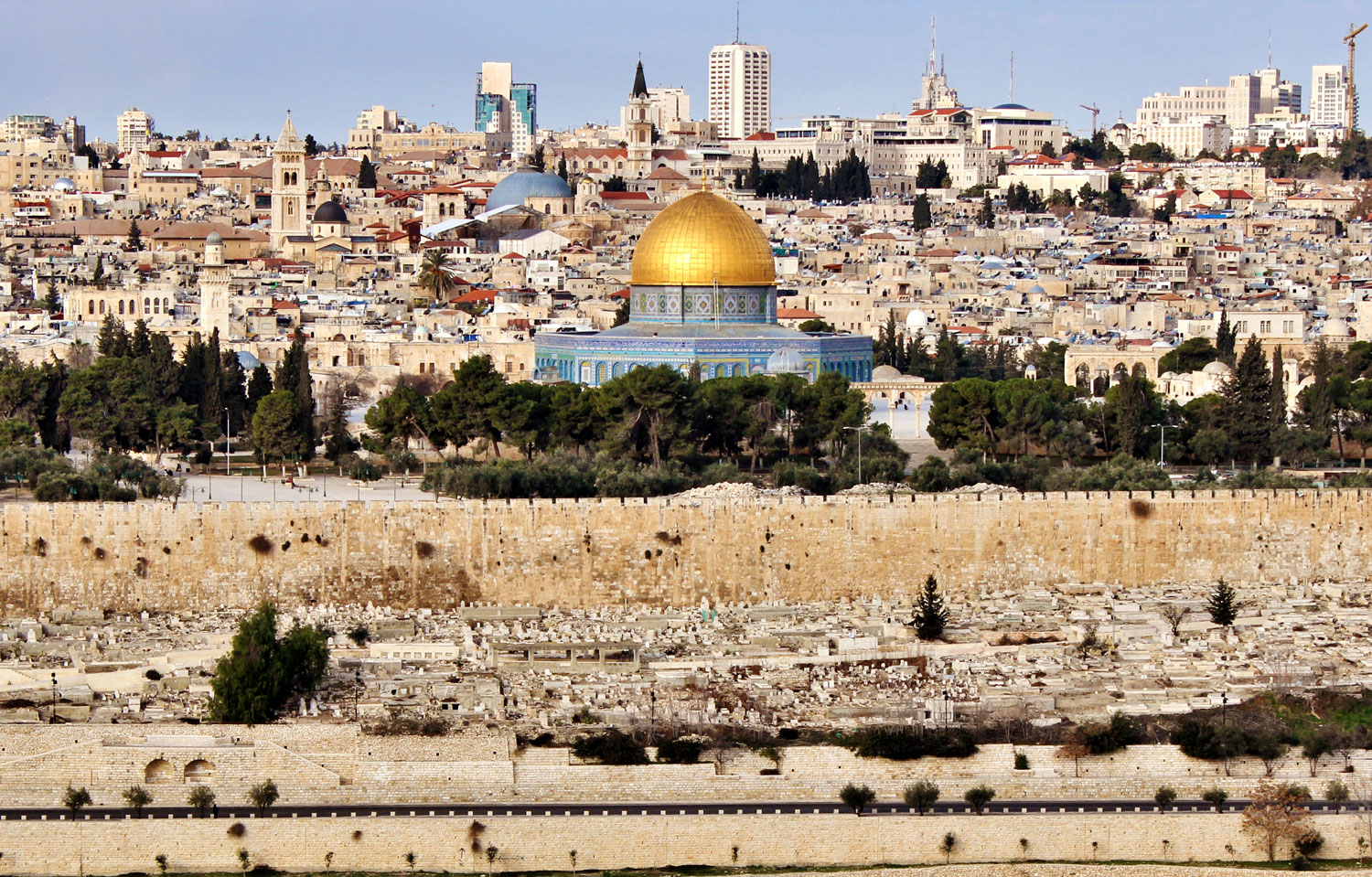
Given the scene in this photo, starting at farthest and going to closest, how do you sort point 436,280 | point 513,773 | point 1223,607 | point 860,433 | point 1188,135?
point 1188,135 → point 436,280 → point 860,433 → point 1223,607 → point 513,773

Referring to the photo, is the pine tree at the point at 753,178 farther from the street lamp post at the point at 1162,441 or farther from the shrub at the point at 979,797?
the shrub at the point at 979,797

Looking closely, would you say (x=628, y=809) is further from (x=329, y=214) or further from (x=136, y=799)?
(x=329, y=214)

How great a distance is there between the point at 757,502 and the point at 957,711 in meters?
7.18

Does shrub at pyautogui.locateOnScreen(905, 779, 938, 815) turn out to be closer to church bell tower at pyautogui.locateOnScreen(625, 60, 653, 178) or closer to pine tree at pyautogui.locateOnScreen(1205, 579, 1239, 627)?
pine tree at pyautogui.locateOnScreen(1205, 579, 1239, 627)

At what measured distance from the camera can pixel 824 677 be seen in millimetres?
26656

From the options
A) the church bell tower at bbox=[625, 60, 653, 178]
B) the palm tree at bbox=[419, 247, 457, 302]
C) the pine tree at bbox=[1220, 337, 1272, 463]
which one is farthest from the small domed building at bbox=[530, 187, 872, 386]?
the church bell tower at bbox=[625, 60, 653, 178]

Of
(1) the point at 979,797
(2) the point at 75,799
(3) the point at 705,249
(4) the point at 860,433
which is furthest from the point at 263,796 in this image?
(3) the point at 705,249

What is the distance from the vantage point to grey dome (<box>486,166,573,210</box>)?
8875 cm

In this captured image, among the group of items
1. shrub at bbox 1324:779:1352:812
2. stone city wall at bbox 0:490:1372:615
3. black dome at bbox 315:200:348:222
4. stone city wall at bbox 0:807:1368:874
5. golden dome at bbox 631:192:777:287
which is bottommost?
stone city wall at bbox 0:807:1368:874

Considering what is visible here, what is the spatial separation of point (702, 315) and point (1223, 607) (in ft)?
66.3

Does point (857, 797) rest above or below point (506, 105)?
below

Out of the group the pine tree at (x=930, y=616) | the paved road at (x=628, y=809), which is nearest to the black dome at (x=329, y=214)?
the pine tree at (x=930, y=616)

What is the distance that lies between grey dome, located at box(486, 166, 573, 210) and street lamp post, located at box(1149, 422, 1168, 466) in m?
49.1

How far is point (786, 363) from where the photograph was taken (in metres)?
46.6
